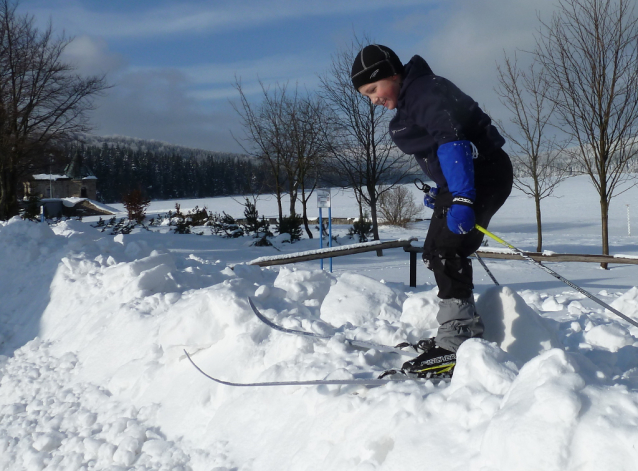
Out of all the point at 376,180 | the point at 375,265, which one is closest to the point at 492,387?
the point at 375,265

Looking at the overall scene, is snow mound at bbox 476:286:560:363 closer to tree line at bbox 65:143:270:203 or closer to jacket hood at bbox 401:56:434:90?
jacket hood at bbox 401:56:434:90

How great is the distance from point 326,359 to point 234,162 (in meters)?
99.0

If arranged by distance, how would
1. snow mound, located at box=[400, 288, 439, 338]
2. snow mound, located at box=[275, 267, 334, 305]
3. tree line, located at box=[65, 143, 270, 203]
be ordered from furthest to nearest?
tree line, located at box=[65, 143, 270, 203] → snow mound, located at box=[275, 267, 334, 305] → snow mound, located at box=[400, 288, 439, 338]

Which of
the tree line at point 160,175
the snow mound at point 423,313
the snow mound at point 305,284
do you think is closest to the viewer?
the snow mound at point 423,313

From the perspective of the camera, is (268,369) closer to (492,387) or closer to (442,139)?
(492,387)

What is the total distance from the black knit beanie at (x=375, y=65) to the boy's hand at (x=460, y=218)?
823mm

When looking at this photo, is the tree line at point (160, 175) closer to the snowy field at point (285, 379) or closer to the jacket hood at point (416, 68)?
the snowy field at point (285, 379)

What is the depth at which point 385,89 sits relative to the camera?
2766 millimetres

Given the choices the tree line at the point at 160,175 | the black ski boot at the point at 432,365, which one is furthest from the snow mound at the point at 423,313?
the tree line at the point at 160,175

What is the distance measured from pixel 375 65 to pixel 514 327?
1.64m

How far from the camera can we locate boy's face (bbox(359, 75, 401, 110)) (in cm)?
274

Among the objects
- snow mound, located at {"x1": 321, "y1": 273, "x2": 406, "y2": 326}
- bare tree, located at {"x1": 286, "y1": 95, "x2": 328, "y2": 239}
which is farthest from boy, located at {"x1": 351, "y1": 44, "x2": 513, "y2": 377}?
bare tree, located at {"x1": 286, "y1": 95, "x2": 328, "y2": 239}

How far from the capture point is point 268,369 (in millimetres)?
2797

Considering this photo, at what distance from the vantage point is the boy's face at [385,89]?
274cm
